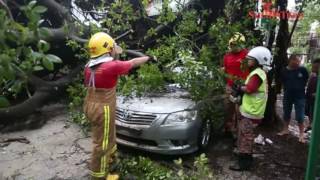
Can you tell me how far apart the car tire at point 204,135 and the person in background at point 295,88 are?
177 cm

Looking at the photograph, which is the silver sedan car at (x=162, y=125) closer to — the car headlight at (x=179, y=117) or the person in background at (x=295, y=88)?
the car headlight at (x=179, y=117)

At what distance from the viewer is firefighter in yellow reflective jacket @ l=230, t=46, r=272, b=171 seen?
5.38 metres

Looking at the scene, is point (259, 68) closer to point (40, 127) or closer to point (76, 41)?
point (76, 41)

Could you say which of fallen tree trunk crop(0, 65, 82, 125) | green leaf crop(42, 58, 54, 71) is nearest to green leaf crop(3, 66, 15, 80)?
green leaf crop(42, 58, 54, 71)

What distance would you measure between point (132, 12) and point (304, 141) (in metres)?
3.71

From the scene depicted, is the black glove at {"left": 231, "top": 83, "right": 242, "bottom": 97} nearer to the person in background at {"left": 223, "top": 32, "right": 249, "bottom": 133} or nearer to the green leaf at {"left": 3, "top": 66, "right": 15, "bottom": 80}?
the person in background at {"left": 223, "top": 32, "right": 249, "bottom": 133}

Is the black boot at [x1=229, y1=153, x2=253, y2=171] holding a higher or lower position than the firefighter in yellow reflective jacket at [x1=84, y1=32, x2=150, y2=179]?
lower

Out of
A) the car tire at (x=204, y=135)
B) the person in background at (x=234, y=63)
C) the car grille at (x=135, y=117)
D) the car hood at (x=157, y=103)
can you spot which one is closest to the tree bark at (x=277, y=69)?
the person in background at (x=234, y=63)

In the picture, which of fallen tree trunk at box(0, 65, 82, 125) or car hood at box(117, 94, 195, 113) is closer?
car hood at box(117, 94, 195, 113)

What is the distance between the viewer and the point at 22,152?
20.4 feet

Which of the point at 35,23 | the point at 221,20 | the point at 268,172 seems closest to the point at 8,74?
the point at 35,23

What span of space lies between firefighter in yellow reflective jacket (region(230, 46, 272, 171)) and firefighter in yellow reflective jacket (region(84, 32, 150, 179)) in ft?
5.22

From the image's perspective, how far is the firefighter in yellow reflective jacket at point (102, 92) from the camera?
4645mm

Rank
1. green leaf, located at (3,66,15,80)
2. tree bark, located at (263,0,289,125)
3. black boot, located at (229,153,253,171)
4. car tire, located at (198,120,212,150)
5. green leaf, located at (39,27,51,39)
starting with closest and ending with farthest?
green leaf, located at (3,66,15,80) < green leaf, located at (39,27,51,39) < black boot, located at (229,153,253,171) < car tire, located at (198,120,212,150) < tree bark, located at (263,0,289,125)
